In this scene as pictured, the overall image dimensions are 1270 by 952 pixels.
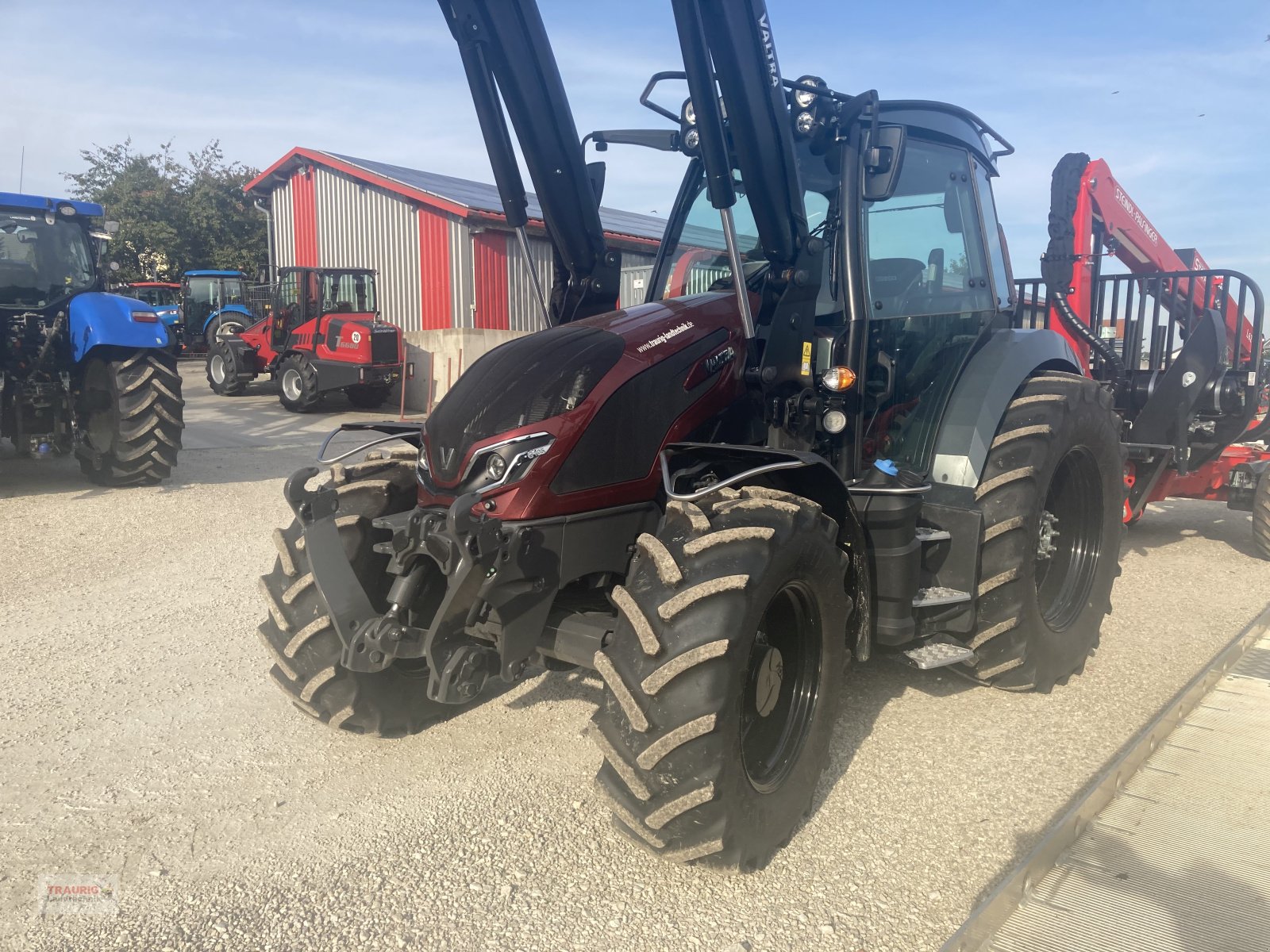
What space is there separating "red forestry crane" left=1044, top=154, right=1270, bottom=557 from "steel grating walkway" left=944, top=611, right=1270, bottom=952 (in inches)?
135

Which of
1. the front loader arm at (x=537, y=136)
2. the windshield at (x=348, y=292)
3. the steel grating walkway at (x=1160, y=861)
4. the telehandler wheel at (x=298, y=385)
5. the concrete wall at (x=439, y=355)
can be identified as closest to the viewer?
the steel grating walkway at (x=1160, y=861)

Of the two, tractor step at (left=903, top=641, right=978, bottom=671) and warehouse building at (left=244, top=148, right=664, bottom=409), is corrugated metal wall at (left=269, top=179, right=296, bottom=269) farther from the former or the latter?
tractor step at (left=903, top=641, right=978, bottom=671)

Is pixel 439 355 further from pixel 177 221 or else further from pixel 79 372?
pixel 177 221

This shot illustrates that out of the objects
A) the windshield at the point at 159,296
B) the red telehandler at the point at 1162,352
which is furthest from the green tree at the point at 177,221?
the red telehandler at the point at 1162,352

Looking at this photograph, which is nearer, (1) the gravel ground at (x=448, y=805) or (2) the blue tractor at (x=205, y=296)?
(1) the gravel ground at (x=448, y=805)

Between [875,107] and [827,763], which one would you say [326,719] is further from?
[875,107]

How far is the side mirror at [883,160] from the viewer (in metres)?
3.57

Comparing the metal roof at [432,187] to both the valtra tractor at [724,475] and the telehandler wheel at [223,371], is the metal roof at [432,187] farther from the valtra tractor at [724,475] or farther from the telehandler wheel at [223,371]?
the valtra tractor at [724,475]

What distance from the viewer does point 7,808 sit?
10.7 feet

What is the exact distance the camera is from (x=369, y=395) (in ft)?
57.0

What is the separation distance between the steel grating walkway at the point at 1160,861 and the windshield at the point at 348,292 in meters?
16.2

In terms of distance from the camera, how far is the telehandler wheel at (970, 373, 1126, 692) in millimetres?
3941

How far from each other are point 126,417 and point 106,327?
35.3 inches

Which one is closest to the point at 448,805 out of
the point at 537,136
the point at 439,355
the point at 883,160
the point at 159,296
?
the point at 537,136
